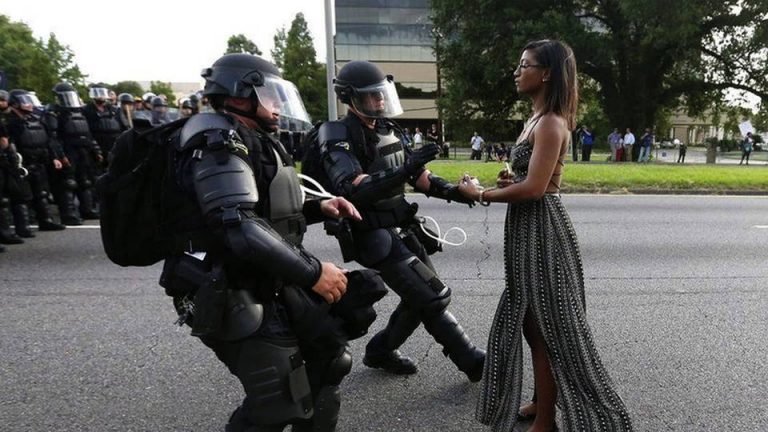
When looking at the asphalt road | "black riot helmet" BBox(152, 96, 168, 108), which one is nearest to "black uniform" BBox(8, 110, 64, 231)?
the asphalt road

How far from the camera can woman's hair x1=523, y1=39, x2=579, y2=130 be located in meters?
2.18

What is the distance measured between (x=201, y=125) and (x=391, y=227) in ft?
4.38

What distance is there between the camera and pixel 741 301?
445 centimetres

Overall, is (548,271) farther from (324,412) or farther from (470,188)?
(324,412)

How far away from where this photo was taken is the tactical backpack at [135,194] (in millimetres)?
1877

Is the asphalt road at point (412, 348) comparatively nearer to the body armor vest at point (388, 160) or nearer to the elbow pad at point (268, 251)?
the body armor vest at point (388, 160)

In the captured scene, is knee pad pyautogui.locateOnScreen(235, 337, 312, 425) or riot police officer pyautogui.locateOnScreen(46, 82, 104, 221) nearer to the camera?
knee pad pyautogui.locateOnScreen(235, 337, 312, 425)

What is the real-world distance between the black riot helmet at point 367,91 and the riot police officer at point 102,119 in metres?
7.21

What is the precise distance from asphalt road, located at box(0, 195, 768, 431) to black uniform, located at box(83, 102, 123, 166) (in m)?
2.77

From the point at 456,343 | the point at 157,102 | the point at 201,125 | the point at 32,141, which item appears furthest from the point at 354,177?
the point at 157,102

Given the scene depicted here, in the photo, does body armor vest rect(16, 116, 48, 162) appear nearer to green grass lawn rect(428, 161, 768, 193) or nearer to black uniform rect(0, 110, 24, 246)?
black uniform rect(0, 110, 24, 246)

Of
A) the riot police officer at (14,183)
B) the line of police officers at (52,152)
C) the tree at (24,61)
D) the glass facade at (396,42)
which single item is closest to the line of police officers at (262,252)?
the line of police officers at (52,152)

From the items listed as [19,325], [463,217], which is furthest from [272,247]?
[463,217]

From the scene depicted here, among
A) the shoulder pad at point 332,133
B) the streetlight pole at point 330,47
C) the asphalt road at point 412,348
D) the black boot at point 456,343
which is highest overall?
the streetlight pole at point 330,47
